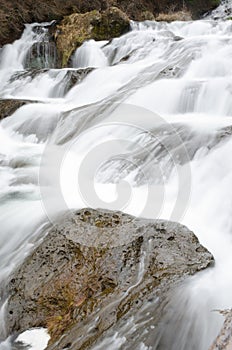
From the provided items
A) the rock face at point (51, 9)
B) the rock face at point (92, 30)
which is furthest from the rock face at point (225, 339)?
the rock face at point (51, 9)

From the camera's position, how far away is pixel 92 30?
40.0 ft

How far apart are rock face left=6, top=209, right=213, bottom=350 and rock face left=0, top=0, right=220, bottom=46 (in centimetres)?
1144

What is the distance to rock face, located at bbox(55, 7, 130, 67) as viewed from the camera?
39.5ft

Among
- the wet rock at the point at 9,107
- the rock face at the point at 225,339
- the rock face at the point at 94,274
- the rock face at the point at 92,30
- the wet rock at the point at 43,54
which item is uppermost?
the rock face at the point at 92,30

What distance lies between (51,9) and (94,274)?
1331 centimetres

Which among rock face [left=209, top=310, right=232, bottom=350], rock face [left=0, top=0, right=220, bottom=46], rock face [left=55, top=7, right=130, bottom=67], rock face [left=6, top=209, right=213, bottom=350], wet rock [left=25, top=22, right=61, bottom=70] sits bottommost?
rock face [left=6, top=209, right=213, bottom=350]

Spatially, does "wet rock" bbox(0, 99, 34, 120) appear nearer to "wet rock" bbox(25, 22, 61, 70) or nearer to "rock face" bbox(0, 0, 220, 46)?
"wet rock" bbox(25, 22, 61, 70)

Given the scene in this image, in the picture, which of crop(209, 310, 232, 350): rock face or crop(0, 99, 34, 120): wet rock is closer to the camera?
crop(209, 310, 232, 350): rock face

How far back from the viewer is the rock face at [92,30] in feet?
39.5

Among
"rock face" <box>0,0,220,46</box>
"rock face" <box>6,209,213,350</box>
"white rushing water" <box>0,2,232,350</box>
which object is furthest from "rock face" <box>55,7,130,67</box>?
"rock face" <box>6,209,213,350</box>

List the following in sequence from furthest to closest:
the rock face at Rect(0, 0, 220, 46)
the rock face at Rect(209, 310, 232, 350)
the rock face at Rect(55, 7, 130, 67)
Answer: the rock face at Rect(0, 0, 220, 46) < the rock face at Rect(55, 7, 130, 67) < the rock face at Rect(209, 310, 232, 350)

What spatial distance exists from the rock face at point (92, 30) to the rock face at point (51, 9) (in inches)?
73.4

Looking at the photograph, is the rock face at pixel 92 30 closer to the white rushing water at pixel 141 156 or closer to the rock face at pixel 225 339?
the white rushing water at pixel 141 156

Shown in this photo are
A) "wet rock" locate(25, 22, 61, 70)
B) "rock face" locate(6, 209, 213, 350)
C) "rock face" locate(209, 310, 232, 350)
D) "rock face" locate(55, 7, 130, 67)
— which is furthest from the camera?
"wet rock" locate(25, 22, 61, 70)
